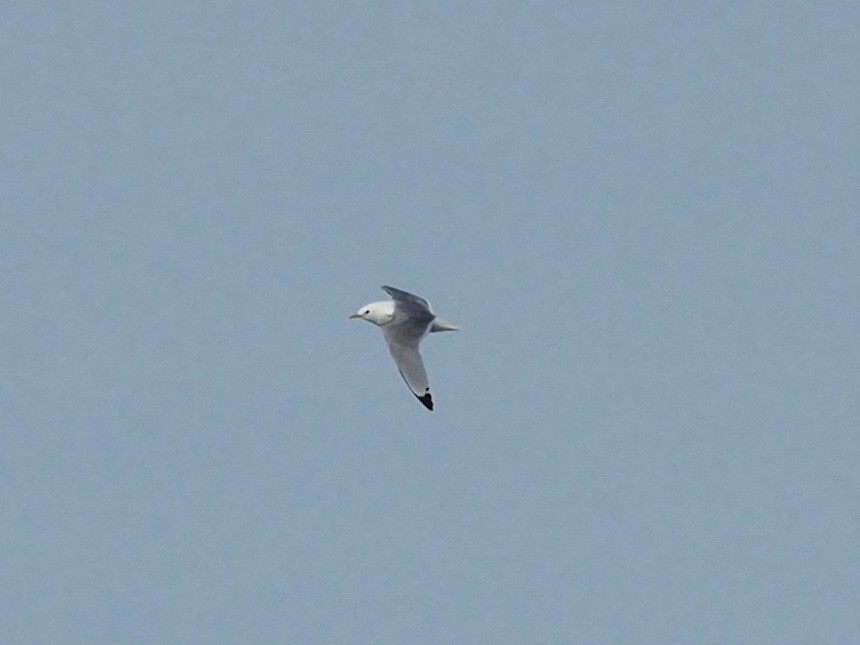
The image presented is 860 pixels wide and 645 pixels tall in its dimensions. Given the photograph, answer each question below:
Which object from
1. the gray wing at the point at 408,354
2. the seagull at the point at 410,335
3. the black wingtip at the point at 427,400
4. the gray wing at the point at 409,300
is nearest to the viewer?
the gray wing at the point at 409,300

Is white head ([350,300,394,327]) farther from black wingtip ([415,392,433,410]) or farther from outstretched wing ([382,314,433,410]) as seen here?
black wingtip ([415,392,433,410])

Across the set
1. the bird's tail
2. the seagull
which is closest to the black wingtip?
the seagull

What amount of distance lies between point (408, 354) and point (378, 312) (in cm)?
83

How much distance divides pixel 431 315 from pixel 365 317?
4.05 feet

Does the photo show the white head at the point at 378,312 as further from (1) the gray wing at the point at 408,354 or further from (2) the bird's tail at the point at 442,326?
(2) the bird's tail at the point at 442,326

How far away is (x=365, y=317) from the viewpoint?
2800cm

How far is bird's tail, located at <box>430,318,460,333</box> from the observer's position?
2755cm

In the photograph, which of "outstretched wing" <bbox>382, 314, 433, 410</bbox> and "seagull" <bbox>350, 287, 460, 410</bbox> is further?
"outstretched wing" <bbox>382, 314, 433, 410</bbox>

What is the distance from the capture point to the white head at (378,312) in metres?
27.7

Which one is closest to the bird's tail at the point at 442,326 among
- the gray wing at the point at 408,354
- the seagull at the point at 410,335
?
the seagull at the point at 410,335

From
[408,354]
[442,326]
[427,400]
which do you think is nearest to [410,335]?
[408,354]

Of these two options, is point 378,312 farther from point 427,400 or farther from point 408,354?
point 427,400

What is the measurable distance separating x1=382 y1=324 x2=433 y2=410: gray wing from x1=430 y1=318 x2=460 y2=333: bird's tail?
0.75 feet

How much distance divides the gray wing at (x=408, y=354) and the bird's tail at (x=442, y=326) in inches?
9.0
